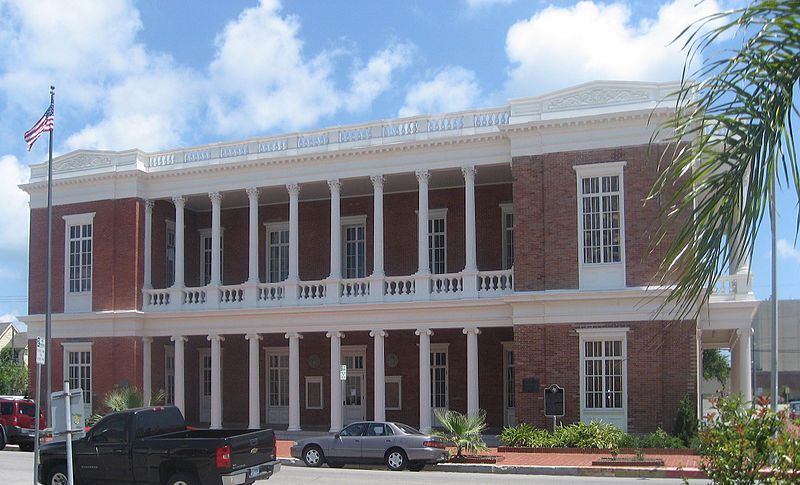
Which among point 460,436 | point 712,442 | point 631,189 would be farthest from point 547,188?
point 712,442

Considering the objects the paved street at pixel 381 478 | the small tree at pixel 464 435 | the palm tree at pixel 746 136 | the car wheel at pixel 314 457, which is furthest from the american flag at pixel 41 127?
the palm tree at pixel 746 136

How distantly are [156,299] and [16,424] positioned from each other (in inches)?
273

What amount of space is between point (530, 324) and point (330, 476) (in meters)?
9.24

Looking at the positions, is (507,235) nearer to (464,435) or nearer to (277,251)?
(277,251)

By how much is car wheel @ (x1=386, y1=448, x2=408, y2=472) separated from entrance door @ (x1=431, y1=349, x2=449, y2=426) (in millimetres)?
10799

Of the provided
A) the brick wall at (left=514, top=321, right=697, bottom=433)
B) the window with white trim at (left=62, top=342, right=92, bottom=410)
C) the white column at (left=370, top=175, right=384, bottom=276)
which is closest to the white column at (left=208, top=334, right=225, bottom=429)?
the window with white trim at (left=62, top=342, right=92, bottom=410)

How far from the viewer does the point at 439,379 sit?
34.9 metres

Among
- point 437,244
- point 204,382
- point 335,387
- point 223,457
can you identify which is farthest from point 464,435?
point 204,382

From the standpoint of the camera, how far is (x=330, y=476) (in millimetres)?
21875

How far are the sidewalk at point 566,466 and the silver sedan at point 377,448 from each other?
0.78 meters

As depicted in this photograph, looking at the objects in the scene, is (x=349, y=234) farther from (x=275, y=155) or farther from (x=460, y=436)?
(x=460, y=436)

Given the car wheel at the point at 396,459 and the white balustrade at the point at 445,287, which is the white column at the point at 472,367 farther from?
the car wheel at the point at 396,459

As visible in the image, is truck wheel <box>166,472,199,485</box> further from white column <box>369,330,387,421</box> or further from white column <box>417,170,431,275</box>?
white column <box>417,170,431,275</box>

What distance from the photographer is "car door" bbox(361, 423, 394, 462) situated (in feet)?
77.8
